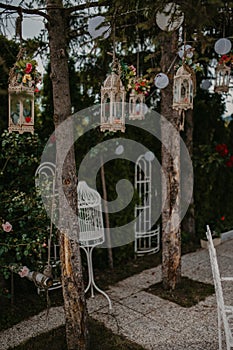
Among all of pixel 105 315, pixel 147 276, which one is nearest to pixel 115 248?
pixel 147 276

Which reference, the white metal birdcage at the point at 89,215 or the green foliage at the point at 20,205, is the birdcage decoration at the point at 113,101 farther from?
the white metal birdcage at the point at 89,215

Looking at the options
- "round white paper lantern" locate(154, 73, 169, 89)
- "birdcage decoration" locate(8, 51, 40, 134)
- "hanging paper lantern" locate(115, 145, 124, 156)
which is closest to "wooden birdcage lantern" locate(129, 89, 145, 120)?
"hanging paper lantern" locate(115, 145, 124, 156)

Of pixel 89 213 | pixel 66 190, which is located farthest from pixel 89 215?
pixel 66 190

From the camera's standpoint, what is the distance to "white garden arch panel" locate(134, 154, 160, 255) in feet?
17.1

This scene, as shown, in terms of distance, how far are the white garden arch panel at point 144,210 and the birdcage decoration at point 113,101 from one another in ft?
7.27

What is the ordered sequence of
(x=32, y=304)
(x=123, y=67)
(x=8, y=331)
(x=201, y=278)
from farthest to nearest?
(x=201, y=278) < (x=32, y=304) < (x=8, y=331) < (x=123, y=67)

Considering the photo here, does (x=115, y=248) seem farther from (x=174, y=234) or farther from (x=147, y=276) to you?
(x=174, y=234)

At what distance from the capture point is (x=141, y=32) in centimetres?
464

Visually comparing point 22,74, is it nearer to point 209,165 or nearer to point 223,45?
point 223,45

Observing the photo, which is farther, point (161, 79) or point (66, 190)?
point (161, 79)

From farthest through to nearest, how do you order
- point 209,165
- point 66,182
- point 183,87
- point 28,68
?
1. point 209,165
2. point 183,87
3. point 66,182
4. point 28,68

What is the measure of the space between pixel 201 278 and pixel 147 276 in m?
0.61

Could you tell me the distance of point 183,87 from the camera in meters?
3.14

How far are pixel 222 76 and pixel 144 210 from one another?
7.58 feet
